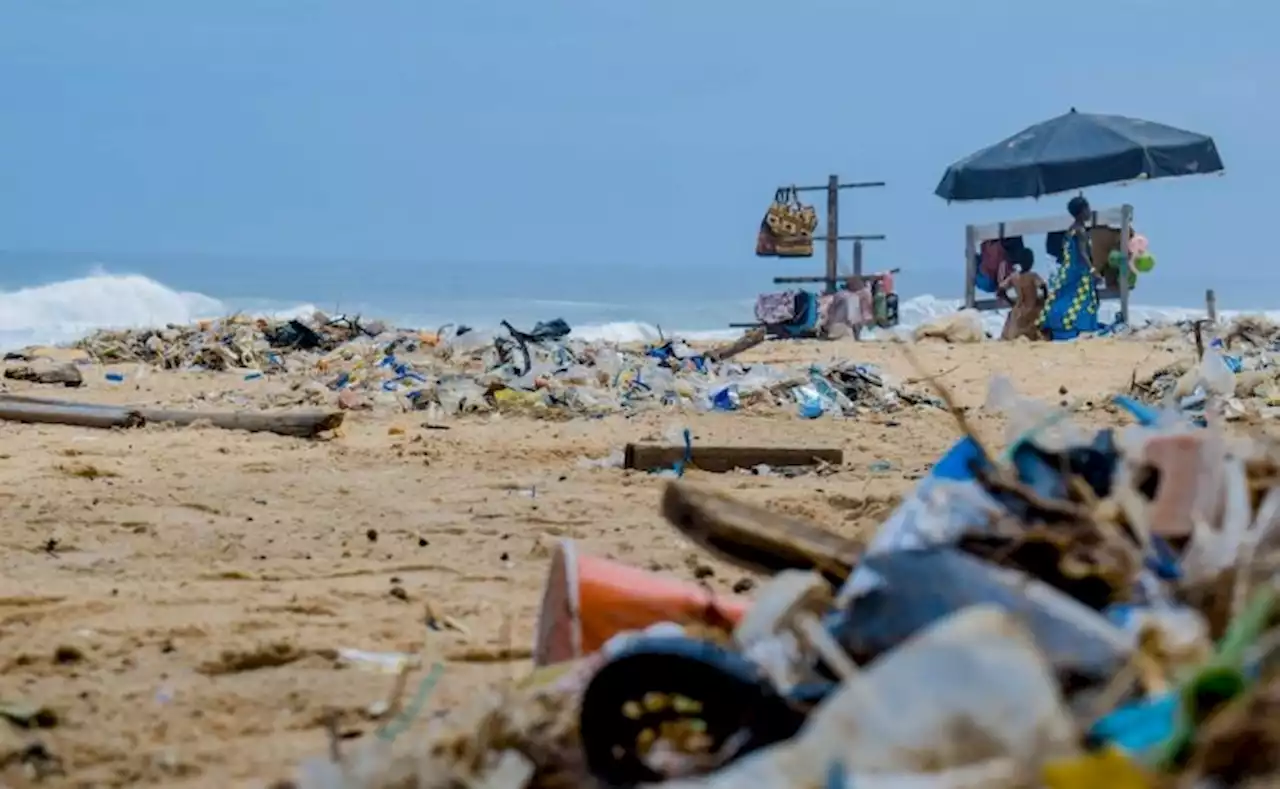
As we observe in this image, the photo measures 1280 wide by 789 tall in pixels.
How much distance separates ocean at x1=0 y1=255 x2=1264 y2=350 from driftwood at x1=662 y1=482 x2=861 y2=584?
12.9m

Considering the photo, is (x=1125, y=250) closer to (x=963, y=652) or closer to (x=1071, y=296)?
(x=1071, y=296)

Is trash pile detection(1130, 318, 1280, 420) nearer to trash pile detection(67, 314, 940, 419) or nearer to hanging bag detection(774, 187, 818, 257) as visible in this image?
trash pile detection(67, 314, 940, 419)

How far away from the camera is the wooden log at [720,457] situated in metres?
5.69

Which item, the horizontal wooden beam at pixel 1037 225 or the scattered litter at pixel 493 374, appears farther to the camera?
the horizontal wooden beam at pixel 1037 225

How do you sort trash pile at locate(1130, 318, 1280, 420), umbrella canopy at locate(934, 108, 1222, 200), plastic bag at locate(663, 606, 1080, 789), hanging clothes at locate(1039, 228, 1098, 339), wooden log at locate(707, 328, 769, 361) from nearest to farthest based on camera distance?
plastic bag at locate(663, 606, 1080, 789)
trash pile at locate(1130, 318, 1280, 420)
wooden log at locate(707, 328, 769, 361)
hanging clothes at locate(1039, 228, 1098, 339)
umbrella canopy at locate(934, 108, 1222, 200)

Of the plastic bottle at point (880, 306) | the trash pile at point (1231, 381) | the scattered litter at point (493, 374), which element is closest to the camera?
the trash pile at point (1231, 381)

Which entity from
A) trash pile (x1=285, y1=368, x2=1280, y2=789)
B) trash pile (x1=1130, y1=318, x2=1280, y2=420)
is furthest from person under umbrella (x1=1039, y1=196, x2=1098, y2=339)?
trash pile (x1=285, y1=368, x2=1280, y2=789)

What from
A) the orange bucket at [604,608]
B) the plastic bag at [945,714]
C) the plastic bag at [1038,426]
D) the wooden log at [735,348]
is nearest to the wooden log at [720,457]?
the orange bucket at [604,608]

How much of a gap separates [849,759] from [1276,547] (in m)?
0.66

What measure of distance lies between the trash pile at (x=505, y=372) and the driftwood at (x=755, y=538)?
572 cm

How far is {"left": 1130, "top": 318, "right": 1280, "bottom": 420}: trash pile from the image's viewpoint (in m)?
5.95

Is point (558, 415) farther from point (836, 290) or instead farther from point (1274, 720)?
point (836, 290)

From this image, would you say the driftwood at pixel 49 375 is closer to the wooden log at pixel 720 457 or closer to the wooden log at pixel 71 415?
the wooden log at pixel 71 415

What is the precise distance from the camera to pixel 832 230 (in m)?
18.7
